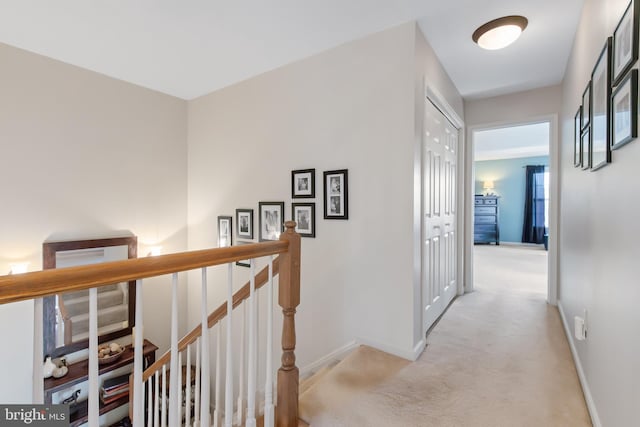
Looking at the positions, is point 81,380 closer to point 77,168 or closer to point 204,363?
point 77,168

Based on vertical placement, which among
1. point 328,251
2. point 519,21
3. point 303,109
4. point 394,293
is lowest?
point 394,293

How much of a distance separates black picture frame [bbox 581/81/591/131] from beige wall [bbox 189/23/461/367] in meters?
0.95

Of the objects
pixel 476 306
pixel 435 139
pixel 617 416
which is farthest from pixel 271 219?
pixel 617 416

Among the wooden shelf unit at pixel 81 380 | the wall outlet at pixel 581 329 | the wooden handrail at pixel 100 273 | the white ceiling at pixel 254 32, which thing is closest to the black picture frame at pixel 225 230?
the wooden shelf unit at pixel 81 380

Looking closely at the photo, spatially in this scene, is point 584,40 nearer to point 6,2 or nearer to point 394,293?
point 394,293

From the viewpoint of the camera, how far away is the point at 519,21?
6.54 feet

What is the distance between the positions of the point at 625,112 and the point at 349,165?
5.04 ft

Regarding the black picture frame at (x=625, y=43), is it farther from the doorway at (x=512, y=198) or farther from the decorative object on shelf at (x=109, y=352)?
the doorway at (x=512, y=198)

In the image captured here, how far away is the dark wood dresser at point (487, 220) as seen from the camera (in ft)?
26.7

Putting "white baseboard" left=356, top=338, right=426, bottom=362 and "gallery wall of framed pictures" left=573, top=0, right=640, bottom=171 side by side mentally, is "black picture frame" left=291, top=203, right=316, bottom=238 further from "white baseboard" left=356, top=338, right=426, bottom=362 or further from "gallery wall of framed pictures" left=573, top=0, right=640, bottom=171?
"gallery wall of framed pictures" left=573, top=0, right=640, bottom=171

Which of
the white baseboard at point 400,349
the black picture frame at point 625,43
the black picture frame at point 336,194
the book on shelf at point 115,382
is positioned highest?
the black picture frame at point 625,43

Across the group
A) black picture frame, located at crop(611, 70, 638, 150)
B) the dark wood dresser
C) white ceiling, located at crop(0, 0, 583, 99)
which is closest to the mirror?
white ceiling, located at crop(0, 0, 583, 99)

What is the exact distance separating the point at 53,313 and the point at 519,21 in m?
4.28

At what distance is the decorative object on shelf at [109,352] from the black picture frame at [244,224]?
60.8 inches
